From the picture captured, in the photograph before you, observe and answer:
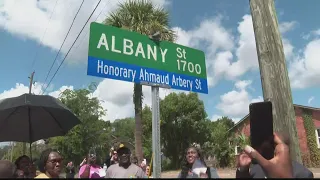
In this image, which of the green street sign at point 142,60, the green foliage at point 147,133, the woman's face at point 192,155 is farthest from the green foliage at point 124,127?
the green street sign at point 142,60

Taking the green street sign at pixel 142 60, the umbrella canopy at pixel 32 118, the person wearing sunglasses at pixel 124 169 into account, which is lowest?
A: the person wearing sunglasses at pixel 124 169

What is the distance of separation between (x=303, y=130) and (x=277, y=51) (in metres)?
27.6

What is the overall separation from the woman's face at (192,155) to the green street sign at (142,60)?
33.4 inches

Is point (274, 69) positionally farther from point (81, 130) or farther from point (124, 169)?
point (81, 130)

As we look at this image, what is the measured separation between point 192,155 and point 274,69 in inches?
63.5

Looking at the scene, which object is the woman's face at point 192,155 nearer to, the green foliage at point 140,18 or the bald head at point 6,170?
the bald head at point 6,170

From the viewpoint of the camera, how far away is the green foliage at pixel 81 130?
114ft

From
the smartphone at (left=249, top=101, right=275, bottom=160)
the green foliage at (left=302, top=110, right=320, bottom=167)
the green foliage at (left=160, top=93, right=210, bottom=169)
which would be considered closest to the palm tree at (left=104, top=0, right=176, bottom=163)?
the smartphone at (left=249, top=101, right=275, bottom=160)

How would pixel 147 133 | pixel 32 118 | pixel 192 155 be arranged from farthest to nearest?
pixel 147 133
pixel 32 118
pixel 192 155

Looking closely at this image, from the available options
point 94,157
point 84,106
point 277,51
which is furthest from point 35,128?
point 84,106

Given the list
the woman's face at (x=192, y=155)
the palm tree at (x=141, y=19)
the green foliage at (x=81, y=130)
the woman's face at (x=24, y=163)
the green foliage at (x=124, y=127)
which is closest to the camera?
the woman's face at (x=192, y=155)

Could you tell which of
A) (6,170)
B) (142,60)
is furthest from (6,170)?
(142,60)

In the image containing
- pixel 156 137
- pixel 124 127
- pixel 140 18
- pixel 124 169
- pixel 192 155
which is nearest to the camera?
pixel 156 137

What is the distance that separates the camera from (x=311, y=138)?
27.7m
